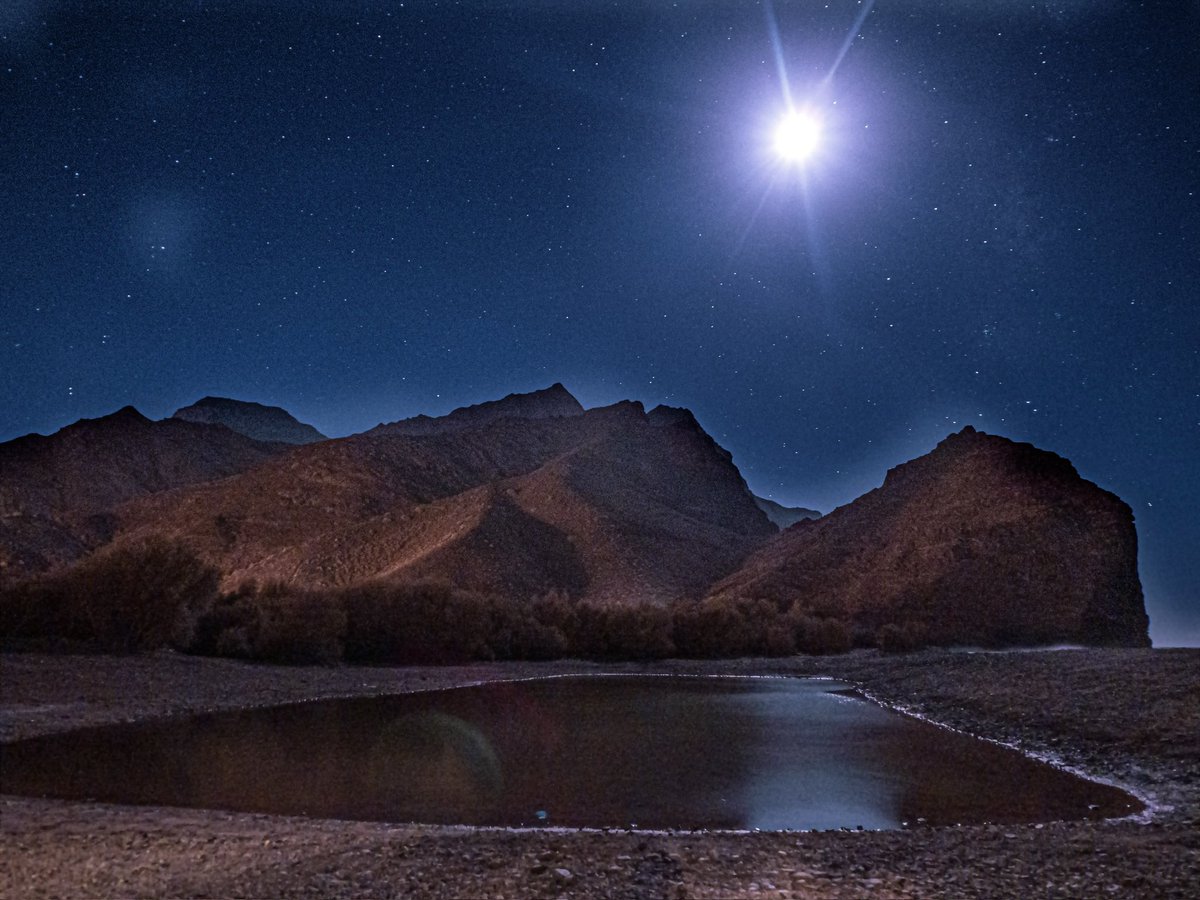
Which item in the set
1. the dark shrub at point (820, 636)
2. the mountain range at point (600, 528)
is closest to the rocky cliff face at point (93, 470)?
the mountain range at point (600, 528)

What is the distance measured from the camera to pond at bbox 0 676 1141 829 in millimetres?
11680

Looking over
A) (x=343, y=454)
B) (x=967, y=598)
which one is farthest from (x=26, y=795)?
(x=343, y=454)

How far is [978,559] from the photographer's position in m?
61.3

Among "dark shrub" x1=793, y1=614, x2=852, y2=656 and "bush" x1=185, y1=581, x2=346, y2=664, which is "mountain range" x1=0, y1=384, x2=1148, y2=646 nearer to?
"dark shrub" x1=793, y1=614, x2=852, y2=656

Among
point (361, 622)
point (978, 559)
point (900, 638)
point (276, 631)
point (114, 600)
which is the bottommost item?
point (276, 631)

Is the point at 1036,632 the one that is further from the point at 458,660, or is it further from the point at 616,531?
the point at 458,660

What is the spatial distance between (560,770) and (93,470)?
92260 mm

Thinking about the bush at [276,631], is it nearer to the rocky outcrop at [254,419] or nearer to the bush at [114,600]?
the bush at [114,600]

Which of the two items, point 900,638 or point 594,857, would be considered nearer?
point 594,857

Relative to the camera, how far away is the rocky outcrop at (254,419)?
182m

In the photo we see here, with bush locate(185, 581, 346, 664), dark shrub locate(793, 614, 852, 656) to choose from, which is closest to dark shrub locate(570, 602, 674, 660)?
dark shrub locate(793, 614, 852, 656)

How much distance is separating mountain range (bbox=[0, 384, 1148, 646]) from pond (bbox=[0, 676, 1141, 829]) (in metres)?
27.3

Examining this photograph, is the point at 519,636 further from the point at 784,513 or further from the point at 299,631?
the point at 784,513

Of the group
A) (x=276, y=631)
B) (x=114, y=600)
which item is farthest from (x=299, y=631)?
(x=114, y=600)
